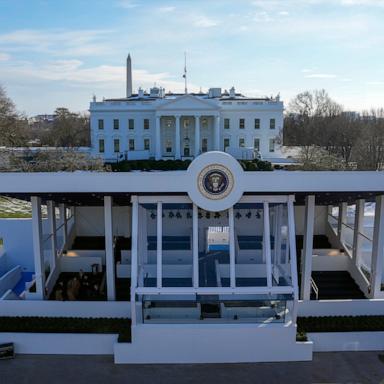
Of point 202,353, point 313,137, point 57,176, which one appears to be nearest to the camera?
point 202,353

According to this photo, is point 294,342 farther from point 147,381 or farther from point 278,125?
point 278,125

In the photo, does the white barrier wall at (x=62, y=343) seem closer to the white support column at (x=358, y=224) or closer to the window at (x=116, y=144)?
the white support column at (x=358, y=224)

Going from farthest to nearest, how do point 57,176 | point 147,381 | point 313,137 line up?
point 313,137 < point 57,176 < point 147,381

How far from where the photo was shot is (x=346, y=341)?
13.2m

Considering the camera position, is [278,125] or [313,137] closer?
[278,125]

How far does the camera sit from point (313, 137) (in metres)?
61.0

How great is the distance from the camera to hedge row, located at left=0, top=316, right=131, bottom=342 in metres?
13.3

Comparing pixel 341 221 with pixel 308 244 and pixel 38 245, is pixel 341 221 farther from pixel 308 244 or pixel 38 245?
pixel 38 245

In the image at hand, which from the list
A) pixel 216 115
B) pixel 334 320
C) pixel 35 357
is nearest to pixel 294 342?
pixel 334 320

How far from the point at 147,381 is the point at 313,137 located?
178 ft

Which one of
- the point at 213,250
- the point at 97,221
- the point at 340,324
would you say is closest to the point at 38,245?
the point at 97,221

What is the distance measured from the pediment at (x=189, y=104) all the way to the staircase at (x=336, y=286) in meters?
35.7

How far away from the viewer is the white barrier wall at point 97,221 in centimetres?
2170

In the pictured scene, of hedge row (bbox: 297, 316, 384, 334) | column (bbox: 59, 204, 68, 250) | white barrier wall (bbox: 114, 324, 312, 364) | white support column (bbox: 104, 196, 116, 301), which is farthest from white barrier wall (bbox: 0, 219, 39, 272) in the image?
hedge row (bbox: 297, 316, 384, 334)
